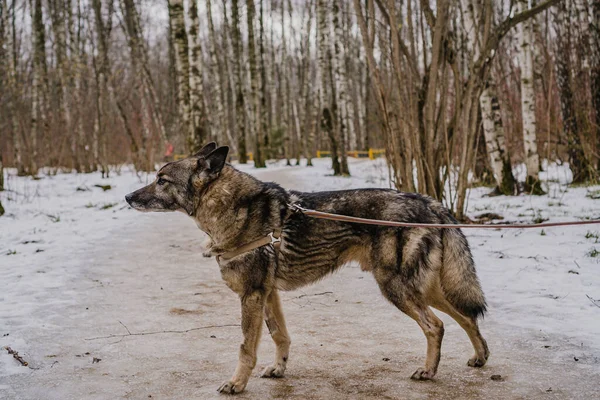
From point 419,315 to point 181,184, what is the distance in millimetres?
1902

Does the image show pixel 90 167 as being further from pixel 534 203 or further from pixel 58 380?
pixel 58 380

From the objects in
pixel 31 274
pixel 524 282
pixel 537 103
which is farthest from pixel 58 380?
pixel 537 103

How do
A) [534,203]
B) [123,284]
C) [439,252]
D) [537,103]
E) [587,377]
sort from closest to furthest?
[587,377] < [439,252] < [123,284] < [534,203] < [537,103]

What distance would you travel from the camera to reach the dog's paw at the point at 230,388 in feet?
11.8

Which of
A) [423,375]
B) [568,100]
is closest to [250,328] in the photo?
[423,375]

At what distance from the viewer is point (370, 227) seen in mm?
3812

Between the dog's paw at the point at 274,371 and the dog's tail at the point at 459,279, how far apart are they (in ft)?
4.13

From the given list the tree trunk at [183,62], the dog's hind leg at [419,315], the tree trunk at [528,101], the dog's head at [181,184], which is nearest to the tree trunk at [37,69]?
the tree trunk at [183,62]

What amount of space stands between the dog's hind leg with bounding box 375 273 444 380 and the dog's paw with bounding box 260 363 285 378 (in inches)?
35.5

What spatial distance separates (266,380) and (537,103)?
15.5 m

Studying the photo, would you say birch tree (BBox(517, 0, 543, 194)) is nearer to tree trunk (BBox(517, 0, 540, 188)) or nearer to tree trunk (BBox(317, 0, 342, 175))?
tree trunk (BBox(517, 0, 540, 188))

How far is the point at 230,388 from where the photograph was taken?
11.8 feet

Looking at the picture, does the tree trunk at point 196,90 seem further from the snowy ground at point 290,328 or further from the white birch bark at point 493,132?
the white birch bark at point 493,132

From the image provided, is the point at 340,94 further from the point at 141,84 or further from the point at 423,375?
the point at 423,375
